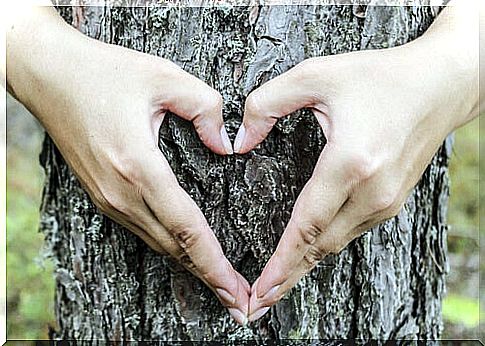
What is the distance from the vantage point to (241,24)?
766 millimetres

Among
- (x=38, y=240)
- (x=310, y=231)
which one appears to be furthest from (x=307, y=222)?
(x=38, y=240)

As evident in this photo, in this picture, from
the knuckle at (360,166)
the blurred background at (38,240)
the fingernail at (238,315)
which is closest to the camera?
the knuckle at (360,166)

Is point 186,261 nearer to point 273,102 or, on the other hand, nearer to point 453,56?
point 273,102

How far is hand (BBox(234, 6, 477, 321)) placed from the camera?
2.25ft

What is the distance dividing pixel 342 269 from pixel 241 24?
35cm

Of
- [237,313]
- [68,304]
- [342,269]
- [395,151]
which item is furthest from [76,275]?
[395,151]

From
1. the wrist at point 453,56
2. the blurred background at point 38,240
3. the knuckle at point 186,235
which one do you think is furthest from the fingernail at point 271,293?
the blurred background at point 38,240

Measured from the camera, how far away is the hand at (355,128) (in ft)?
2.25

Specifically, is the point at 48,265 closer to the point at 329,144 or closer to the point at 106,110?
the point at 106,110

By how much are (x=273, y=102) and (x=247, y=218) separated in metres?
0.16

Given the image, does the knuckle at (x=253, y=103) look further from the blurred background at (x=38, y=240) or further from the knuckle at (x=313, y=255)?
the blurred background at (x=38, y=240)

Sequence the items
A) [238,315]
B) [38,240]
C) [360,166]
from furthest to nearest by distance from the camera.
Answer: [38,240], [238,315], [360,166]

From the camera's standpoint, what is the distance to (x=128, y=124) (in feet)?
2.27

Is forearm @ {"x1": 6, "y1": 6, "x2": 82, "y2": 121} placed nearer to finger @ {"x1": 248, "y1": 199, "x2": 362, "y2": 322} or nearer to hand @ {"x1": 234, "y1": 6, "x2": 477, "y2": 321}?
hand @ {"x1": 234, "y1": 6, "x2": 477, "y2": 321}
